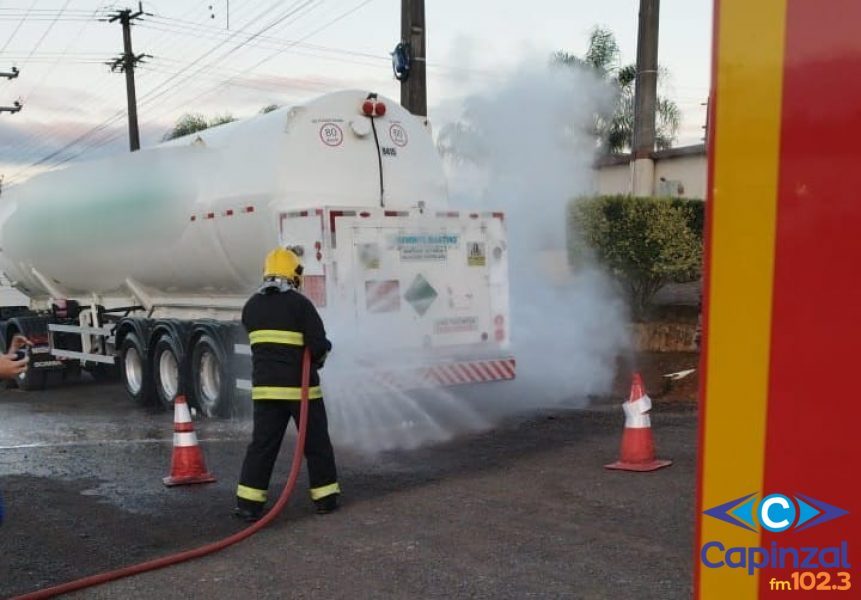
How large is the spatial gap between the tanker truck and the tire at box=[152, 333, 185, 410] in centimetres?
2

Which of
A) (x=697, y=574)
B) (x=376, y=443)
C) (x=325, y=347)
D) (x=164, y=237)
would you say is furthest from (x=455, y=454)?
(x=697, y=574)

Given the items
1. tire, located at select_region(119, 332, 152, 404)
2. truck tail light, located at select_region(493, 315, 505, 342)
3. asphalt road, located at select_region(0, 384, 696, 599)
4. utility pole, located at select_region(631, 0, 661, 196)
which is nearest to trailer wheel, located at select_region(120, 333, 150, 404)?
tire, located at select_region(119, 332, 152, 404)

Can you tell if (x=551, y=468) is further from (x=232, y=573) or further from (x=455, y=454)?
(x=232, y=573)

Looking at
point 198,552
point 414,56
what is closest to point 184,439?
point 198,552

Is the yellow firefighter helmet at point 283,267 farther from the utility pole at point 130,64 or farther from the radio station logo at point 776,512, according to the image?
the utility pole at point 130,64

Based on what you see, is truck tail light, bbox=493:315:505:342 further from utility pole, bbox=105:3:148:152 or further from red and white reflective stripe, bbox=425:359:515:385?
utility pole, bbox=105:3:148:152

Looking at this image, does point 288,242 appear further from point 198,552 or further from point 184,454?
point 198,552

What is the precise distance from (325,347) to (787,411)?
502cm

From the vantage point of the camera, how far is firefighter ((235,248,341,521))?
596 cm

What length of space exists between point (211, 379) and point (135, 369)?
7.32 feet

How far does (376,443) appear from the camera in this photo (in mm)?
8383

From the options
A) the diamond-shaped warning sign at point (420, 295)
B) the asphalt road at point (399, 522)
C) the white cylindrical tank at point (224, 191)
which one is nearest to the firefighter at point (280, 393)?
the asphalt road at point (399, 522)

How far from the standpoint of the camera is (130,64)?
33.7 m

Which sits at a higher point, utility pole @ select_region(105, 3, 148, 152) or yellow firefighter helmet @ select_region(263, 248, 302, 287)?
utility pole @ select_region(105, 3, 148, 152)
